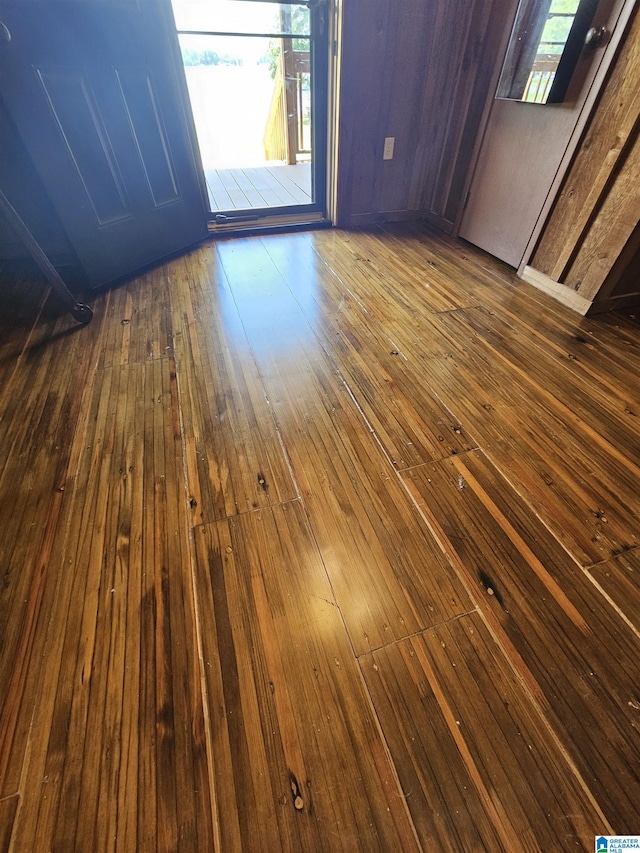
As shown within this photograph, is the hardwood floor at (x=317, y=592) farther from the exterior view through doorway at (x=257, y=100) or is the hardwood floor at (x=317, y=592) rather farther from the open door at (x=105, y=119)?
the exterior view through doorway at (x=257, y=100)

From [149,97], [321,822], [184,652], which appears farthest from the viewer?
[149,97]

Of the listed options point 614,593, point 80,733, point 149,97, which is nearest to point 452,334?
point 614,593

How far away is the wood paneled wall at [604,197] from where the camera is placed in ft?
5.04

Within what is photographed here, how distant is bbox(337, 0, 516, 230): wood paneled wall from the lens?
219cm

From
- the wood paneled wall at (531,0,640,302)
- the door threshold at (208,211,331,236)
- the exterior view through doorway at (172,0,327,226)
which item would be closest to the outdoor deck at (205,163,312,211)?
the exterior view through doorway at (172,0,327,226)

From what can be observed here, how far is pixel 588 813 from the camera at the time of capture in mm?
628

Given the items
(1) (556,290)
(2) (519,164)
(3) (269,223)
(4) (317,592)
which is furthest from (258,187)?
(4) (317,592)

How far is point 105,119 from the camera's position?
6.07 feet

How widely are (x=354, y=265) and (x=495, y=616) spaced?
203 cm

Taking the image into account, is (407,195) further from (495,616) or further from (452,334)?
(495,616)

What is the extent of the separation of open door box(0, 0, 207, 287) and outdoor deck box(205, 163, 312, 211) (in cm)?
92

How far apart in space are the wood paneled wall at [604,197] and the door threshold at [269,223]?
1557 mm

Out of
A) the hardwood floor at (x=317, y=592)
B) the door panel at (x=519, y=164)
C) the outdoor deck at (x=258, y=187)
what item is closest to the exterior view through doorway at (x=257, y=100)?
the outdoor deck at (x=258, y=187)

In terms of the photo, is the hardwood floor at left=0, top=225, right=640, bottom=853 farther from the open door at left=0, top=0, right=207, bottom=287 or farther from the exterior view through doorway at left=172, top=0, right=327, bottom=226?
the exterior view through doorway at left=172, top=0, right=327, bottom=226
